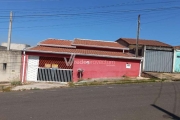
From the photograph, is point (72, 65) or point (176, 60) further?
point (176, 60)

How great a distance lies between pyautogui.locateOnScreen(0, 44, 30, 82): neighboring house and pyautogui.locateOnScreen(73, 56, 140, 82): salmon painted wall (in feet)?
16.0

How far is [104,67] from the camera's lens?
22.3 metres

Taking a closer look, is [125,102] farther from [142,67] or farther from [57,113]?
[142,67]


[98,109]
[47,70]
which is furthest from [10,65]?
[98,109]

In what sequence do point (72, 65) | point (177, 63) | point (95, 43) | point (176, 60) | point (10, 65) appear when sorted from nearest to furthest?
point (10, 65) → point (72, 65) → point (176, 60) → point (177, 63) → point (95, 43)

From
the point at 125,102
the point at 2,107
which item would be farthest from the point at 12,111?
the point at 125,102

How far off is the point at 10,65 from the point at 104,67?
8.19m

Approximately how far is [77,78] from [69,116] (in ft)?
45.9

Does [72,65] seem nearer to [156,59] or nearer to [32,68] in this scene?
[32,68]

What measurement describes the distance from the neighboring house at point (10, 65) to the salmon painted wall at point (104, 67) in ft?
16.0

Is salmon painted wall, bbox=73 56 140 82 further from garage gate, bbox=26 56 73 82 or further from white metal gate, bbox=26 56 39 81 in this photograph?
white metal gate, bbox=26 56 39 81

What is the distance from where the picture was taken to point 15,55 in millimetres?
21062

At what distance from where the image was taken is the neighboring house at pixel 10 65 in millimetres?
20891

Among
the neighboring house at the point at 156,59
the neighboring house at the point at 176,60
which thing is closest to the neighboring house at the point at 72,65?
the neighboring house at the point at 156,59
